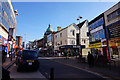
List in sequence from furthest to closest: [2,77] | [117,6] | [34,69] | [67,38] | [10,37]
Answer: [67,38] < [10,37] < [117,6] < [34,69] < [2,77]

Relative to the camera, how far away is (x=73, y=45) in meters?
35.7

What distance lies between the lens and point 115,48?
14508mm

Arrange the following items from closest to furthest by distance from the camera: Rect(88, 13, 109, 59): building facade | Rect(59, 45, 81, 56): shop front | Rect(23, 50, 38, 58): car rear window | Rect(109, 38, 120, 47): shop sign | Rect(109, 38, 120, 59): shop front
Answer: Rect(23, 50, 38, 58): car rear window → Rect(109, 38, 120, 47): shop sign → Rect(109, 38, 120, 59): shop front → Rect(88, 13, 109, 59): building facade → Rect(59, 45, 81, 56): shop front

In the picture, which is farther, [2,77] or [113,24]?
[113,24]

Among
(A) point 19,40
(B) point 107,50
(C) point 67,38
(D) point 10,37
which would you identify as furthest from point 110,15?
(A) point 19,40

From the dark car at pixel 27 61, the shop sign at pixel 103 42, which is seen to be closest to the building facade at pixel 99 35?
the shop sign at pixel 103 42

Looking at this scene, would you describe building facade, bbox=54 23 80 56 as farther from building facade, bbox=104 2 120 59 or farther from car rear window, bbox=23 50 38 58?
car rear window, bbox=23 50 38 58

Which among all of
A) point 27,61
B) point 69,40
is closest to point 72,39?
point 69,40

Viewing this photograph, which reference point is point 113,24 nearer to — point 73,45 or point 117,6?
point 117,6

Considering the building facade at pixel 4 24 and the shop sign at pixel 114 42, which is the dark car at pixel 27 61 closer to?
the shop sign at pixel 114 42

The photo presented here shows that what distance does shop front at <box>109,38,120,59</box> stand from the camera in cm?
1339

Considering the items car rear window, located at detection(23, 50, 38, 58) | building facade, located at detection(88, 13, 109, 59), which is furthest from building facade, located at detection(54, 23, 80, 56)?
car rear window, located at detection(23, 50, 38, 58)

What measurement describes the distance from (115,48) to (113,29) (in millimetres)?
2873

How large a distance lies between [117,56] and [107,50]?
185 centimetres
